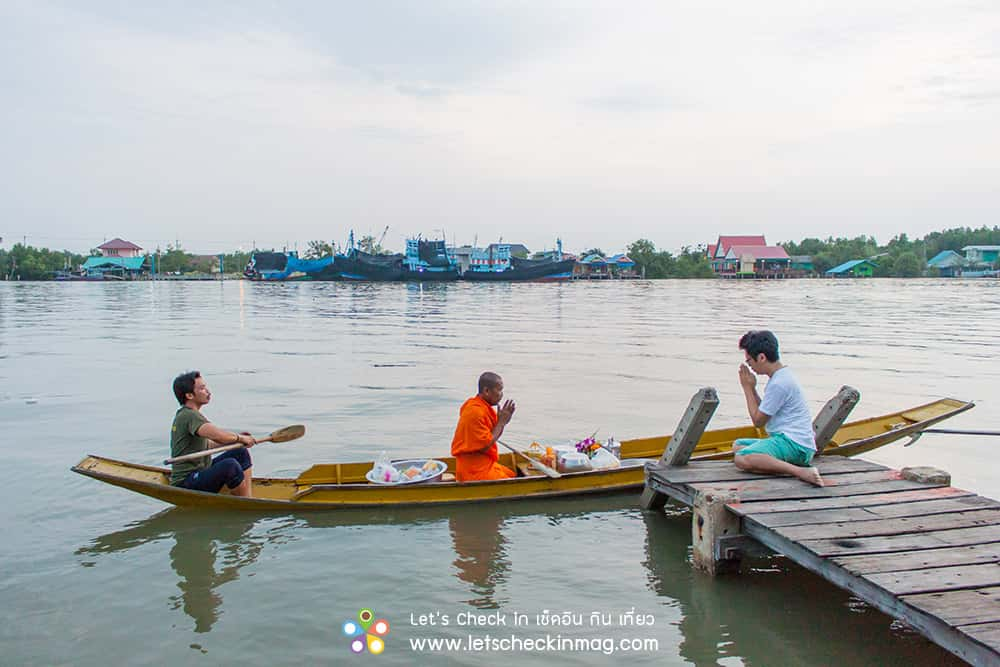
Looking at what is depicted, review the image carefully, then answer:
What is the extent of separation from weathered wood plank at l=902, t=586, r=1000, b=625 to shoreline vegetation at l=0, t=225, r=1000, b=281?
108 meters

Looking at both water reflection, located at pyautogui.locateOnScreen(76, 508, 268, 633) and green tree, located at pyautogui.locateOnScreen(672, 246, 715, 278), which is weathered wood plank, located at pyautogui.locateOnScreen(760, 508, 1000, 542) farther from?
green tree, located at pyautogui.locateOnScreen(672, 246, 715, 278)

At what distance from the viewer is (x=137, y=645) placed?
4.91m

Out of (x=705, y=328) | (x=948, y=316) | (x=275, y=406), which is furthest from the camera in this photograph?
(x=948, y=316)

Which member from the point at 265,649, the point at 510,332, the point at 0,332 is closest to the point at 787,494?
the point at 265,649

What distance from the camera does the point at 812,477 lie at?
19.8 ft

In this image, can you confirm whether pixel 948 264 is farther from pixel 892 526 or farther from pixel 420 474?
pixel 892 526

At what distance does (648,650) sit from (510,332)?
70.5 feet

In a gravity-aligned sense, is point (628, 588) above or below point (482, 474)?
below

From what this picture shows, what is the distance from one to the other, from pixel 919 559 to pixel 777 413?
1919 mm

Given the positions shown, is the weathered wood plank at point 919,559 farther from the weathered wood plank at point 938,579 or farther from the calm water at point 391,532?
the calm water at point 391,532

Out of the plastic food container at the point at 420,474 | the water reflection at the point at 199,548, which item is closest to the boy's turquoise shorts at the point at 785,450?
the plastic food container at the point at 420,474

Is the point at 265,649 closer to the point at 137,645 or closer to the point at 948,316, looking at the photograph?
the point at 137,645

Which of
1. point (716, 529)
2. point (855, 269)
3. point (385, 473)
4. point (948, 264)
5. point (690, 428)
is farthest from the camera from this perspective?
point (855, 269)

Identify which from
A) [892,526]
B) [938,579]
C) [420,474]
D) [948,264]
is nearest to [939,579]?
[938,579]
